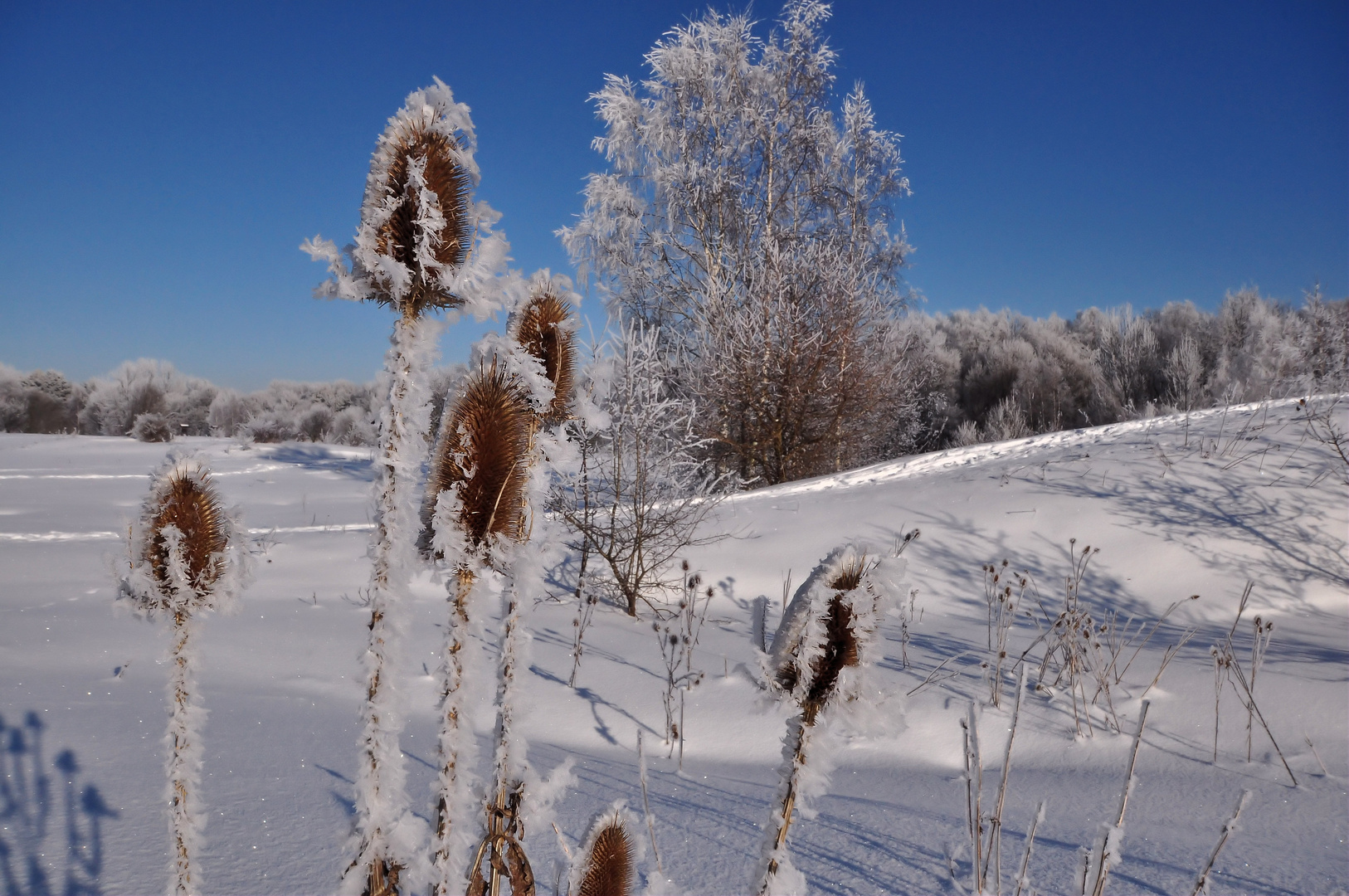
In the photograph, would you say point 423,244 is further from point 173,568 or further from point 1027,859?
point 1027,859

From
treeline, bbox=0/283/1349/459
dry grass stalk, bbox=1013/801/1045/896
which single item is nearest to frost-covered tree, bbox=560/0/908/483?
treeline, bbox=0/283/1349/459

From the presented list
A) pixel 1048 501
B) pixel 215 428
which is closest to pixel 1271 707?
pixel 1048 501

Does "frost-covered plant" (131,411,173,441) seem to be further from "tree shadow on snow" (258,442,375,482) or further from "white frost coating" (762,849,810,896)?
"white frost coating" (762,849,810,896)

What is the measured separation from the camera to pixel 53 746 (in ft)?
6.70

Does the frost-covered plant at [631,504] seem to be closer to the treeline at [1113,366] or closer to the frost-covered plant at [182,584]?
the frost-covered plant at [182,584]

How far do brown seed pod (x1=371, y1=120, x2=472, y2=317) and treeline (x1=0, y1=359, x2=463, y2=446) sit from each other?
20.2m

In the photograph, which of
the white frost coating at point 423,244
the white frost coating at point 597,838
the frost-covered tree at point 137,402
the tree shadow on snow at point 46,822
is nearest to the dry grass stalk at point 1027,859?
the white frost coating at point 597,838

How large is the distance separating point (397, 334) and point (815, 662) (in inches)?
21.6

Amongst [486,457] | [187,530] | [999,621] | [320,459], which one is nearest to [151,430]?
[320,459]

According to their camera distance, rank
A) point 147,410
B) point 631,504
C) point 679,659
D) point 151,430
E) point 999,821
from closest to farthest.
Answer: point 999,821 → point 679,659 → point 631,504 → point 151,430 → point 147,410

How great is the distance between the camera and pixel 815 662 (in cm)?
74

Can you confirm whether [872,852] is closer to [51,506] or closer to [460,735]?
[460,735]

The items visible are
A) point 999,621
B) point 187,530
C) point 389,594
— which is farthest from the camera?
point 999,621

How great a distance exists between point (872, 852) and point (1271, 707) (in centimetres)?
232
